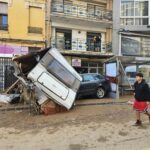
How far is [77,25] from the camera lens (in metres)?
28.2

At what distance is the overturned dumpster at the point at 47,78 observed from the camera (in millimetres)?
12828

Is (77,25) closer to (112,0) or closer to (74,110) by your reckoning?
(112,0)

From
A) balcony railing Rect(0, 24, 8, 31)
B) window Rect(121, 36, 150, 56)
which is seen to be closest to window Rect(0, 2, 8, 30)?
balcony railing Rect(0, 24, 8, 31)

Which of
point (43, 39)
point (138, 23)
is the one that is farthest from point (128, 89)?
point (138, 23)

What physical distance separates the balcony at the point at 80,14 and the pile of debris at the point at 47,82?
44.1ft

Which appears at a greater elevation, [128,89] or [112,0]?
[112,0]

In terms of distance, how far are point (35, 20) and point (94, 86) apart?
393 inches

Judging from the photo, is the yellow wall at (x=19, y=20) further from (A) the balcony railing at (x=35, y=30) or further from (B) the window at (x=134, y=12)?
(B) the window at (x=134, y=12)

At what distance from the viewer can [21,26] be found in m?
25.4

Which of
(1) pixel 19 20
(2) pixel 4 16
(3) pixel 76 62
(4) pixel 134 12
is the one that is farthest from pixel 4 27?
(4) pixel 134 12

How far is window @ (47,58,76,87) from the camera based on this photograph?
13.4 meters

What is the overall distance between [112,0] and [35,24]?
8536 mm

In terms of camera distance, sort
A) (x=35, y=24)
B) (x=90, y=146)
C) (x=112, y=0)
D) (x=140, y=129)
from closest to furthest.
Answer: (x=90, y=146)
(x=140, y=129)
(x=35, y=24)
(x=112, y=0)

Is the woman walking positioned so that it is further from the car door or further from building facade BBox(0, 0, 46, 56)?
building facade BBox(0, 0, 46, 56)
